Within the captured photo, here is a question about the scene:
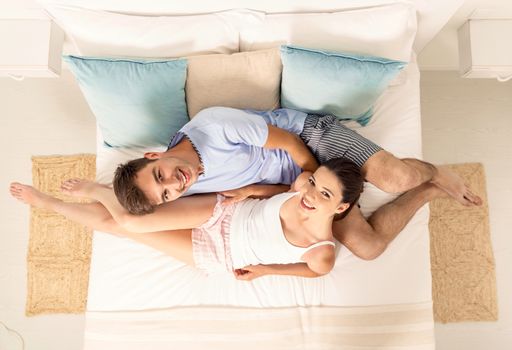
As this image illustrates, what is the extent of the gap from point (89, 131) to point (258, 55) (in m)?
1.13

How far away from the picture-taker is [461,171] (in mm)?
2227

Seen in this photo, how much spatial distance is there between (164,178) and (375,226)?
0.84 meters

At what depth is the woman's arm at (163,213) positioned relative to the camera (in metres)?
1.67

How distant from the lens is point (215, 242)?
172 cm

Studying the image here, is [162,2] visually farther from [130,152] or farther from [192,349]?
[192,349]

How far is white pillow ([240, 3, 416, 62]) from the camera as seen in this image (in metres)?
1.65

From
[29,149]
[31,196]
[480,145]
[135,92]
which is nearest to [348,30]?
[135,92]

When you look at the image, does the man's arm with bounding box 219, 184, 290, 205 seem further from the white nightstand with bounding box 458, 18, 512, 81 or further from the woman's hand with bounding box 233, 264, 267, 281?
the white nightstand with bounding box 458, 18, 512, 81

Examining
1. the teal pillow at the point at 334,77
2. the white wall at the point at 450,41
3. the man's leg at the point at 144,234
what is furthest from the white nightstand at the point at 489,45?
the man's leg at the point at 144,234

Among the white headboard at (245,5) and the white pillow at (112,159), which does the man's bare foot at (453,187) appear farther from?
the white pillow at (112,159)

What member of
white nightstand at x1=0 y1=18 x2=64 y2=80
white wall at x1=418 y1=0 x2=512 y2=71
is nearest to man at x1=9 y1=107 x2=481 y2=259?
white nightstand at x1=0 y1=18 x2=64 y2=80

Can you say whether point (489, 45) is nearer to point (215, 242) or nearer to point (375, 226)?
point (375, 226)

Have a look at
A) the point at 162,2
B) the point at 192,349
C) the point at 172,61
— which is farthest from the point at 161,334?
the point at 162,2

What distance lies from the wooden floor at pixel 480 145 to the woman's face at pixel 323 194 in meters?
0.92
